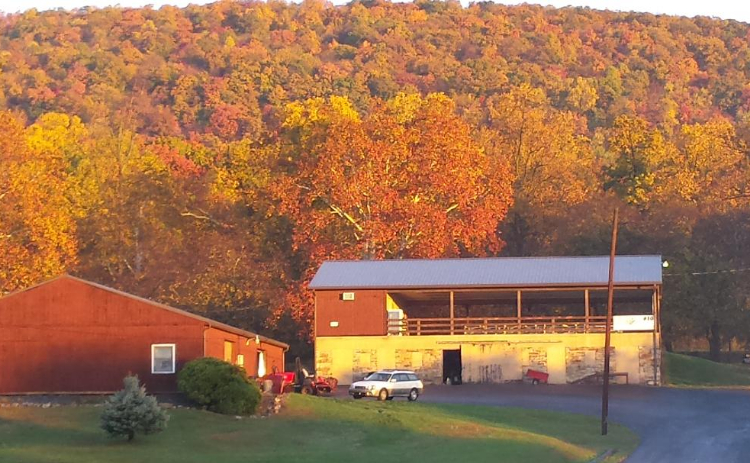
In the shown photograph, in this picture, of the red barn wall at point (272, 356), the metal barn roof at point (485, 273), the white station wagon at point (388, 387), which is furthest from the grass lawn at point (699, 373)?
the red barn wall at point (272, 356)

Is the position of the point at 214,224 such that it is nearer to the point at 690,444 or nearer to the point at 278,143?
the point at 278,143

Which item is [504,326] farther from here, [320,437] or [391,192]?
[320,437]

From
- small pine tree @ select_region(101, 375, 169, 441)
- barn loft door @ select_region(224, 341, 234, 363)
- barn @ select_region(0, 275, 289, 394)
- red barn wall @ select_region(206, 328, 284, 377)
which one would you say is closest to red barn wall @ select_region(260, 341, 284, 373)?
red barn wall @ select_region(206, 328, 284, 377)

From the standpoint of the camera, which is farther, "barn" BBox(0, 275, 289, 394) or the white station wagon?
the white station wagon

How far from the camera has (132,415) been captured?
33406 millimetres

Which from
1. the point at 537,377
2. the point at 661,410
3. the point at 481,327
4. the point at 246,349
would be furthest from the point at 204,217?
the point at 661,410

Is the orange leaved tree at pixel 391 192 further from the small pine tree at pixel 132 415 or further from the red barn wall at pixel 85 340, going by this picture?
the small pine tree at pixel 132 415

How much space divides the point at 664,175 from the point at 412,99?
19523 millimetres

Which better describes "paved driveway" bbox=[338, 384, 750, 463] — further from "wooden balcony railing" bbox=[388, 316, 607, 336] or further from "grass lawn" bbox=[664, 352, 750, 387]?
"grass lawn" bbox=[664, 352, 750, 387]

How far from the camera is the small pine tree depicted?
33469 mm

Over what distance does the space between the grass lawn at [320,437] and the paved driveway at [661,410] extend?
131cm

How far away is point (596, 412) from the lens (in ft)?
157

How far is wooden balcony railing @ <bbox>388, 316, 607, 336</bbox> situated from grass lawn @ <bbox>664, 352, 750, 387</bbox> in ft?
19.2

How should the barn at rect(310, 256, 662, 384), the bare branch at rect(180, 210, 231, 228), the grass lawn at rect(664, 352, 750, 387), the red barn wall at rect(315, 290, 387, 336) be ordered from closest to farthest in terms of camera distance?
1. the barn at rect(310, 256, 662, 384)
2. the red barn wall at rect(315, 290, 387, 336)
3. the grass lawn at rect(664, 352, 750, 387)
4. the bare branch at rect(180, 210, 231, 228)
